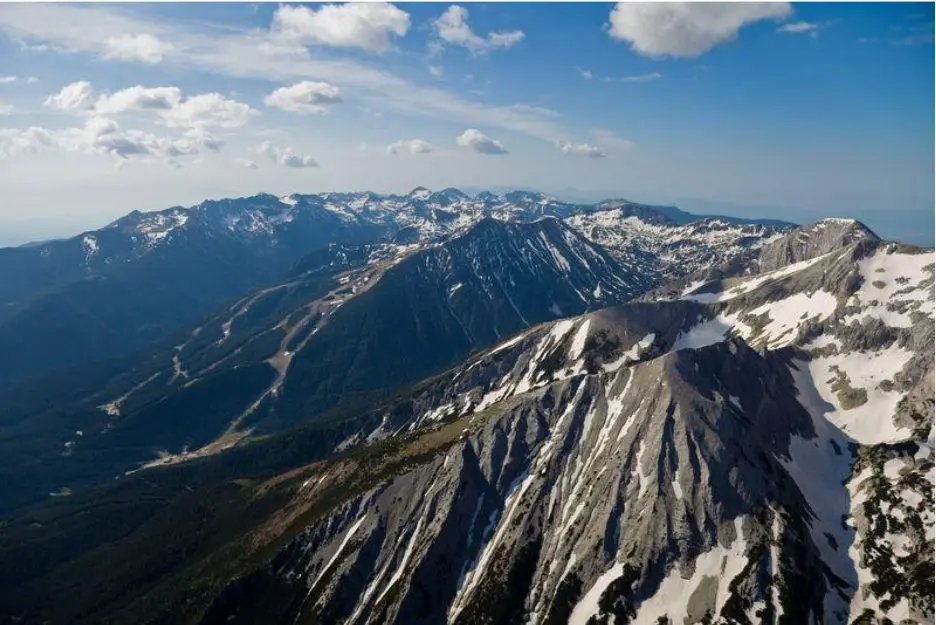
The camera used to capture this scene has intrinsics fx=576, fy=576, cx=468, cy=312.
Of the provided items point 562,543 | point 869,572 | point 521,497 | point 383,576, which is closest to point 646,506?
point 562,543

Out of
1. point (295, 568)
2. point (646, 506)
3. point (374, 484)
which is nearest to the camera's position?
point (646, 506)

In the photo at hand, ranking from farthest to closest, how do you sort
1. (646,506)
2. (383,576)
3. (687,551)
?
(383,576), (646,506), (687,551)

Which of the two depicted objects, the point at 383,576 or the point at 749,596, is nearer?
the point at 749,596

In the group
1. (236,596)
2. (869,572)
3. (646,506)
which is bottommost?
(236,596)

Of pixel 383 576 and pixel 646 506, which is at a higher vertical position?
pixel 646 506

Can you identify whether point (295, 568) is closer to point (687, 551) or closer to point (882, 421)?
point (687, 551)

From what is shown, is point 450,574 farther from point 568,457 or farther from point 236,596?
point 236,596
